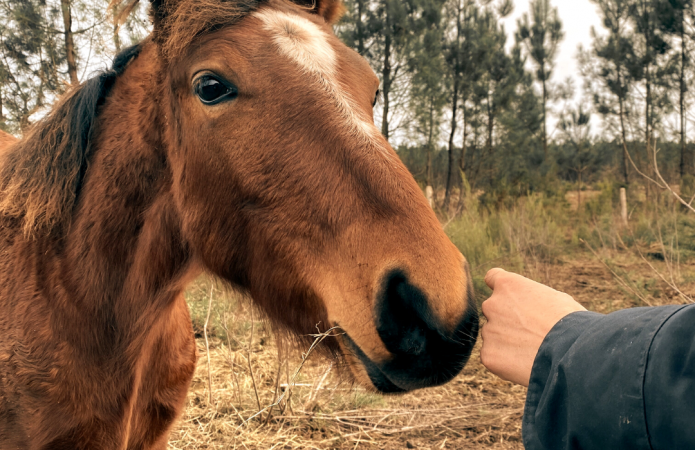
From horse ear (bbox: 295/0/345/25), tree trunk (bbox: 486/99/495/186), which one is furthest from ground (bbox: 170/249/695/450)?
tree trunk (bbox: 486/99/495/186)

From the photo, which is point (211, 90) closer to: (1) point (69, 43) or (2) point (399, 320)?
(2) point (399, 320)

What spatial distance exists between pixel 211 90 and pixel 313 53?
1.25ft

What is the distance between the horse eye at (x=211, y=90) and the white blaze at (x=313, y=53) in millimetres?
237

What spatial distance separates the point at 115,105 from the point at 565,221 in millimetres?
12993

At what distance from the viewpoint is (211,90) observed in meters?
1.54

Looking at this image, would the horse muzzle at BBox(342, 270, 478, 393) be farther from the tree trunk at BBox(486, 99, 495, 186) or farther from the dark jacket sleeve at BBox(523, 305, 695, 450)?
the tree trunk at BBox(486, 99, 495, 186)

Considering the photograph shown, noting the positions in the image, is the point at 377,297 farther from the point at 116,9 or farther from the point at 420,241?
the point at 116,9

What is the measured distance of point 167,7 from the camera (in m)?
1.73

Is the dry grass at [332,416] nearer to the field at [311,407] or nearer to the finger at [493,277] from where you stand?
the field at [311,407]

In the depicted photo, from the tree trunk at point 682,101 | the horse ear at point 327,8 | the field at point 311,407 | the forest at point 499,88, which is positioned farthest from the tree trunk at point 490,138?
the horse ear at point 327,8

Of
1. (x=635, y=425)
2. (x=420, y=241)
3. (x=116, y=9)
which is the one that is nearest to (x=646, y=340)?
(x=635, y=425)

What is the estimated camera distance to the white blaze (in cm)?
143

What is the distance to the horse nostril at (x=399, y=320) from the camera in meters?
1.12

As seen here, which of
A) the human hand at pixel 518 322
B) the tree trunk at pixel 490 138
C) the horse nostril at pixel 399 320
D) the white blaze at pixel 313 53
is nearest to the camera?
the human hand at pixel 518 322
